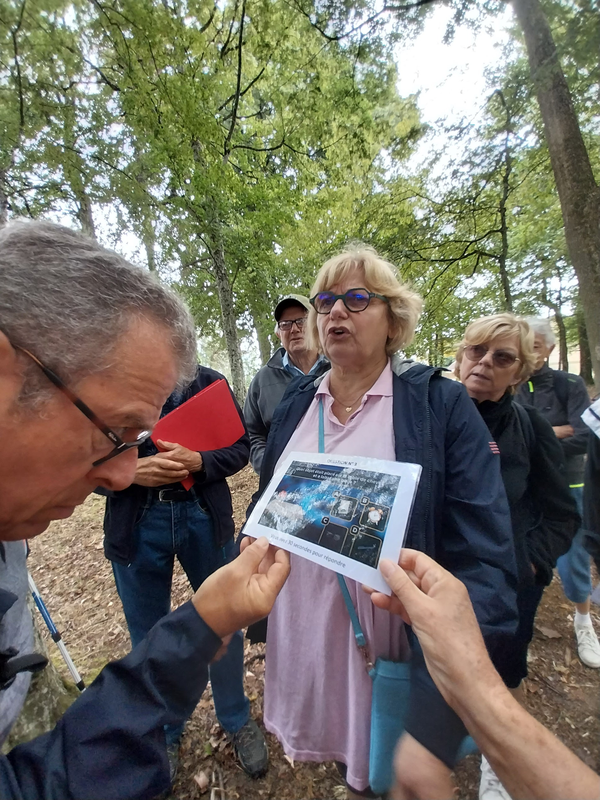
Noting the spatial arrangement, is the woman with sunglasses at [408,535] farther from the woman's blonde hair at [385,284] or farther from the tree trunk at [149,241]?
the tree trunk at [149,241]

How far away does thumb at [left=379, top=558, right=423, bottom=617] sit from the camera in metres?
0.97

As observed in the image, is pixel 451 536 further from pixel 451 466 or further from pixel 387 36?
pixel 387 36

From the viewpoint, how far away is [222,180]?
5223 mm

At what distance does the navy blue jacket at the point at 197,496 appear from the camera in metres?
1.99

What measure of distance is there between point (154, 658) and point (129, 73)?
21.8 feet

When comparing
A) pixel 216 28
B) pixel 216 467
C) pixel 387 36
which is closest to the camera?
pixel 216 467

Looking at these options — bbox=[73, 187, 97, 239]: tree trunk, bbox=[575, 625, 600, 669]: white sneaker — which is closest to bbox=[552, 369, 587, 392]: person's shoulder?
bbox=[575, 625, 600, 669]: white sneaker

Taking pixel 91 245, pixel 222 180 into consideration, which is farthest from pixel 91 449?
pixel 222 180

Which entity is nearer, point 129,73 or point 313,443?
point 313,443

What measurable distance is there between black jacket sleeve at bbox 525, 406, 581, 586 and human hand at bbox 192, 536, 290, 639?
159cm

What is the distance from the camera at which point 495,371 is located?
2111 mm

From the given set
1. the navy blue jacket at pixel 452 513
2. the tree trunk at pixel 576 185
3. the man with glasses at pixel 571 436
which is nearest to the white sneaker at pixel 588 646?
the man with glasses at pixel 571 436

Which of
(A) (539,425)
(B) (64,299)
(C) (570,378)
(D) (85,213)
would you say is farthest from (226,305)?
(B) (64,299)

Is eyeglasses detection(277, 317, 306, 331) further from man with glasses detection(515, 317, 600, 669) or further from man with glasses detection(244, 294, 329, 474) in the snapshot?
man with glasses detection(515, 317, 600, 669)
